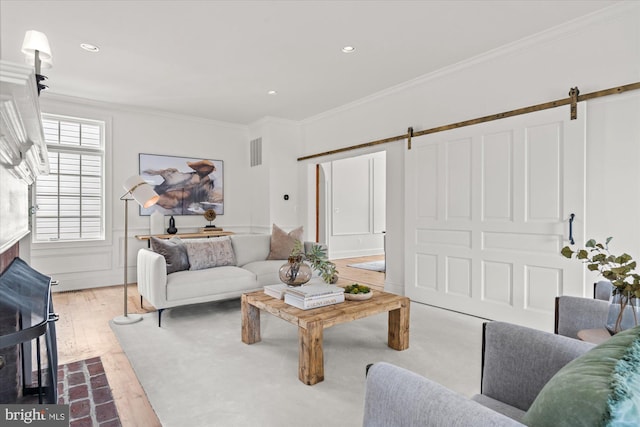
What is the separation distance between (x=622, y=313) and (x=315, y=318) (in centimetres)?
152

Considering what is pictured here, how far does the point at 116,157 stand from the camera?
522 cm

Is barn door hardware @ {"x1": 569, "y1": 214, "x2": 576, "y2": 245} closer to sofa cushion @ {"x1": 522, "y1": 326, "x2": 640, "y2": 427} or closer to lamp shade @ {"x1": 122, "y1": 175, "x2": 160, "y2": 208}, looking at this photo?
sofa cushion @ {"x1": 522, "y1": 326, "x2": 640, "y2": 427}

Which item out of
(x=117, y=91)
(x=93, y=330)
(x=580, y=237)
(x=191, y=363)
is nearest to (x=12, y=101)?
(x=191, y=363)

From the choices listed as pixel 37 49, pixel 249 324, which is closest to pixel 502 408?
pixel 249 324

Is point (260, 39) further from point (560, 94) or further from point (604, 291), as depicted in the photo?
point (604, 291)

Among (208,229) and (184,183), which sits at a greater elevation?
(184,183)

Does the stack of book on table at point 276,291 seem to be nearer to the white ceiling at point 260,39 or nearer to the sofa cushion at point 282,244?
the sofa cushion at point 282,244

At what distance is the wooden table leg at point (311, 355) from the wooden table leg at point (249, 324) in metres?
0.71

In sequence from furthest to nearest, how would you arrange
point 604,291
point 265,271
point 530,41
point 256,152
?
1. point 256,152
2. point 265,271
3. point 530,41
4. point 604,291

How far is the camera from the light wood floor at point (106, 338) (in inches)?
76.6

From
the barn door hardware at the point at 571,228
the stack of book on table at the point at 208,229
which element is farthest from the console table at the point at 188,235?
the barn door hardware at the point at 571,228

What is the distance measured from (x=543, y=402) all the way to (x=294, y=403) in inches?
58.8

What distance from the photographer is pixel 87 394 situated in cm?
204

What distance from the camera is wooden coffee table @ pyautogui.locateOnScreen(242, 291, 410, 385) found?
218cm
